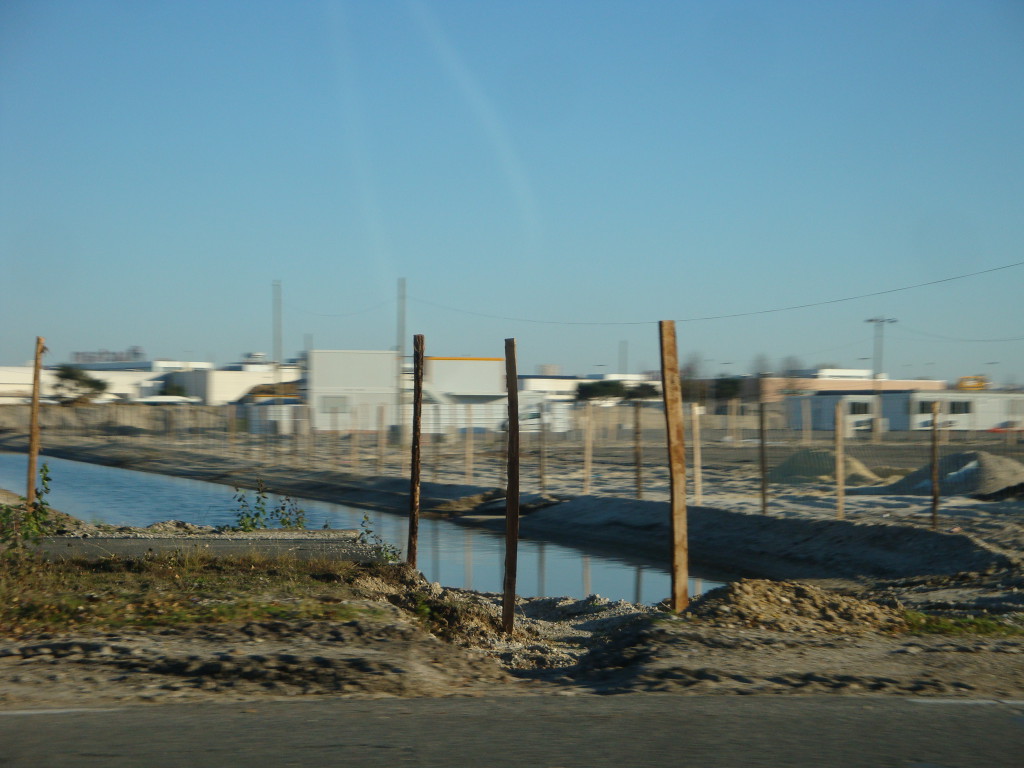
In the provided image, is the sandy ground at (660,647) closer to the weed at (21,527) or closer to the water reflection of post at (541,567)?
the water reflection of post at (541,567)

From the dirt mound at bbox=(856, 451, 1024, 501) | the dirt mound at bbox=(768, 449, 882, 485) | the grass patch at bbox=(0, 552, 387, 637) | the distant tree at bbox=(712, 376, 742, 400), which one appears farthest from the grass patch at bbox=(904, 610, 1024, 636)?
the distant tree at bbox=(712, 376, 742, 400)

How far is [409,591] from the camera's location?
1142 centimetres

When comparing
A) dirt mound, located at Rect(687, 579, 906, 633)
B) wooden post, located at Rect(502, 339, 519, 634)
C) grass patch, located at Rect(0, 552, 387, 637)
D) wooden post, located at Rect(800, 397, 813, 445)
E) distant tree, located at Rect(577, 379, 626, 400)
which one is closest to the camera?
grass patch, located at Rect(0, 552, 387, 637)

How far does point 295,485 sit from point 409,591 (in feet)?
81.1

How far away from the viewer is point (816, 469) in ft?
80.2

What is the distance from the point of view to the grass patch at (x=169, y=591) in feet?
28.4

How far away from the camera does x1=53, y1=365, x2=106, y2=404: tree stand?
3063 inches

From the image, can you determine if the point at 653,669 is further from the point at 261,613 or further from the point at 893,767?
the point at 261,613

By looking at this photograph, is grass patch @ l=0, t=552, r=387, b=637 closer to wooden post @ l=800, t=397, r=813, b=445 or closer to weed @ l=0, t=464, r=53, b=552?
weed @ l=0, t=464, r=53, b=552

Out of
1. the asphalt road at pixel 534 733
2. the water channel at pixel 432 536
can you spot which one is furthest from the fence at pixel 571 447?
the asphalt road at pixel 534 733

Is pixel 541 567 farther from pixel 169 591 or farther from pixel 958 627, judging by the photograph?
pixel 958 627

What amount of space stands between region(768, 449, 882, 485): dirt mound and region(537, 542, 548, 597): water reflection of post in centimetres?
734

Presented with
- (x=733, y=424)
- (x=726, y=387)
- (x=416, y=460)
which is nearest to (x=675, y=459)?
(x=416, y=460)

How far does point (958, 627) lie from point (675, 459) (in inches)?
127
